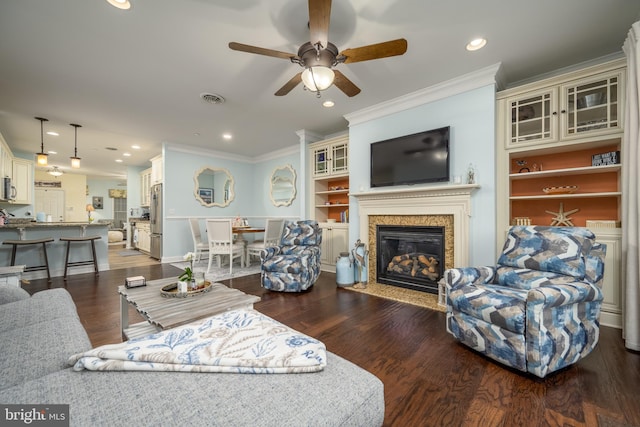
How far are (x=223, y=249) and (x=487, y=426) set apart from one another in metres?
4.43

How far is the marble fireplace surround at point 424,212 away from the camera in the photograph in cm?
305

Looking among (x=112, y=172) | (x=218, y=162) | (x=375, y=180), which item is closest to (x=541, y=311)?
(x=375, y=180)

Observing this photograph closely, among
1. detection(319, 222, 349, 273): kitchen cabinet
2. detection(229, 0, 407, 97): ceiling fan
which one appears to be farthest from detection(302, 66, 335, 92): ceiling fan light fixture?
detection(319, 222, 349, 273): kitchen cabinet

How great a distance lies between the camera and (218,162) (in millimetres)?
6570

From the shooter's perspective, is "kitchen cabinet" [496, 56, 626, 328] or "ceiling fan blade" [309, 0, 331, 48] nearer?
"ceiling fan blade" [309, 0, 331, 48]

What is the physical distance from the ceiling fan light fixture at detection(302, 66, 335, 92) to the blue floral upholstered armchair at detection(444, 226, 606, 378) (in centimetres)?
186

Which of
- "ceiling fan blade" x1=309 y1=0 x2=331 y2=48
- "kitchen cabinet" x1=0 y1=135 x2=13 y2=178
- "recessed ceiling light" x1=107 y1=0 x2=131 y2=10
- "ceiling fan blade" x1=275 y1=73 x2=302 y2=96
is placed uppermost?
"recessed ceiling light" x1=107 y1=0 x2=131 y2=10

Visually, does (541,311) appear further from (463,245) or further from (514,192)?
(514,192)

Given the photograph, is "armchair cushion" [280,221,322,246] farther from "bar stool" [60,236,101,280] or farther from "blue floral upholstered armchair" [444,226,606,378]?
"bar stool" [60,236,101,280]

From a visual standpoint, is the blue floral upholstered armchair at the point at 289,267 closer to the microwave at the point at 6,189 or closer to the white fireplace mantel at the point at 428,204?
the white fireplace mantel at the point at 428,204

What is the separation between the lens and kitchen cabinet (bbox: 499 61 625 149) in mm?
2393

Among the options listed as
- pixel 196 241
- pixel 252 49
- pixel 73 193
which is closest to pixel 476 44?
pixel 252 49

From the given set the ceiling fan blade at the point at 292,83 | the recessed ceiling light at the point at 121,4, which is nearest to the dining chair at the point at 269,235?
the ceiling fan blade at the point at 292,83

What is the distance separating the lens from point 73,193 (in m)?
9.21
